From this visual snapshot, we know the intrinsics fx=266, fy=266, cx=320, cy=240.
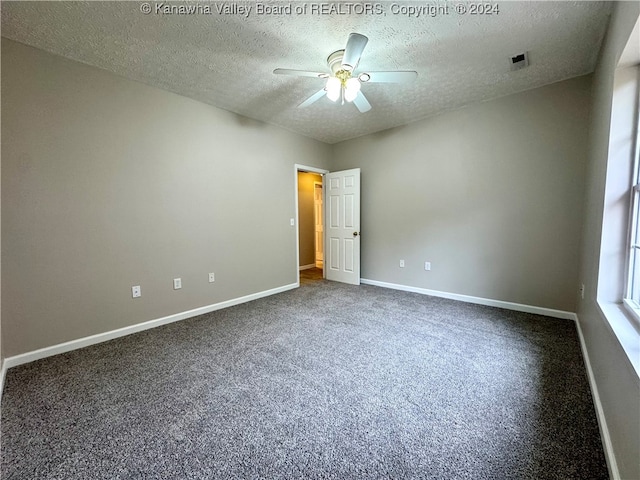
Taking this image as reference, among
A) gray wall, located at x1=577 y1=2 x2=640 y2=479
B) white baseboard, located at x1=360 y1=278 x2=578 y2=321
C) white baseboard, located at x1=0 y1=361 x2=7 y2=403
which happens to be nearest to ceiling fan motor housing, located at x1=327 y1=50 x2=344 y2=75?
gray wall, located at x1=577 y1=2 x2=640 y2=479

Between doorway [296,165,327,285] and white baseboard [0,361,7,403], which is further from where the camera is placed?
doorway [296,165,327,285]

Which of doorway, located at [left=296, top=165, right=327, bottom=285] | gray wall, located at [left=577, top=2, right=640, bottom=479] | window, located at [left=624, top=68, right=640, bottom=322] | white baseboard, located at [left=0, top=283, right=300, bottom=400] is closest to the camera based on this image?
gray wall, located at [left=577, top=2, right=640, bottom=479]

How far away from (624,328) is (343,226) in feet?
11.8

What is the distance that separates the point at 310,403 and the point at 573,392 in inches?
66.0

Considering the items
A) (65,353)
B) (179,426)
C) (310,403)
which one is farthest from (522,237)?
(65,353)

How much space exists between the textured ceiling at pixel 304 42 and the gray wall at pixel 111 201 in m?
0.30

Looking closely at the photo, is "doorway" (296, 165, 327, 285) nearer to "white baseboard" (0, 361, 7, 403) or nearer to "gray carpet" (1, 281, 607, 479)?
"gray carpet" (1, 281, 607, 479)

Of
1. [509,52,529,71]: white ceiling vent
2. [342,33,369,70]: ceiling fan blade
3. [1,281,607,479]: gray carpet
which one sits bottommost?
[1,281,607,479]: gray carpet

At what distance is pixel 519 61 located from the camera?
7.89 ft

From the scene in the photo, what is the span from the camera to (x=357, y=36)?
171cm

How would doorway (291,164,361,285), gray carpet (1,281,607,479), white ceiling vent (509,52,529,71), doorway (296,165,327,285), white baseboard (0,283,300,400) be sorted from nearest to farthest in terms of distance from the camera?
gray carpet (1,281,607,479), white baseboard (0,283,300,400), white ceiling vent (509,52,529,71), doorway (291,164,361,285), doorway (296,165,327,285)

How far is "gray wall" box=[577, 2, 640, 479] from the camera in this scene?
1014 millimetres

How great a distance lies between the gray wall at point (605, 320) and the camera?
1.01 meters

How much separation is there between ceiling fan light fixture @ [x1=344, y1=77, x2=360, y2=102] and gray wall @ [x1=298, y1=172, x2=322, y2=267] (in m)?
3.68
